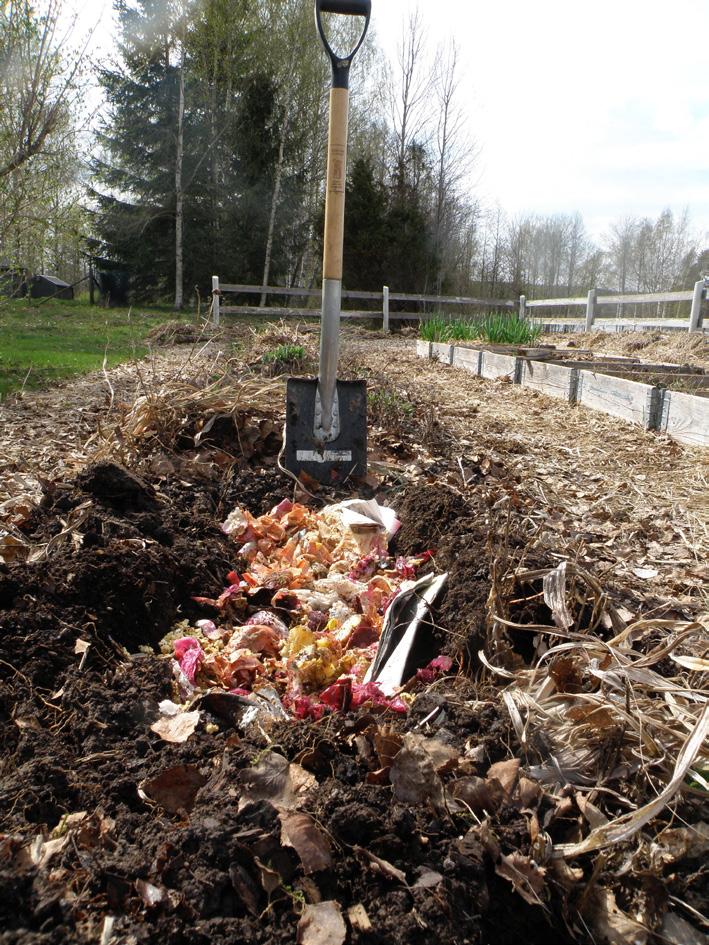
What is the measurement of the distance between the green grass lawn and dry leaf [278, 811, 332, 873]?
2.85 metres

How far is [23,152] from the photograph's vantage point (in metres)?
7.80

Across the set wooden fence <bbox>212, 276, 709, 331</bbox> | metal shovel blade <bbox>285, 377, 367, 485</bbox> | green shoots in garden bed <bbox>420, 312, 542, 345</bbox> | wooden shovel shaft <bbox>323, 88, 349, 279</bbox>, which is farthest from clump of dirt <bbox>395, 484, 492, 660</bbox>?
wooden fence <bbox>212, 276, 709, 331</bbox>

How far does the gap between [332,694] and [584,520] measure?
6.68 ft

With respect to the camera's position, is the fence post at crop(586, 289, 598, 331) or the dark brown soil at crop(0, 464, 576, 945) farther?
the fence post at crop(586, 289, 598, 331)

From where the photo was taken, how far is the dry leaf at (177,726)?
1586 mm

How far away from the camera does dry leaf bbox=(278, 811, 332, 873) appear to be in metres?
1.18

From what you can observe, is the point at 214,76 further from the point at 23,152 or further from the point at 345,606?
the point at 345,606

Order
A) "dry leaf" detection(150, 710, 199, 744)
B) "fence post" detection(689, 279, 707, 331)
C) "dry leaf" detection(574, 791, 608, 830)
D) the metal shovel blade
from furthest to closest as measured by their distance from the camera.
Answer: "fence post" detection(689, 279, 707, 331)
the metal shovel blade
"dry leaf" detection(150, 710, 199, 744)
"dry leaf" detection(574, 791, 608, 830)

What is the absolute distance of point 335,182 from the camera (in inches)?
137

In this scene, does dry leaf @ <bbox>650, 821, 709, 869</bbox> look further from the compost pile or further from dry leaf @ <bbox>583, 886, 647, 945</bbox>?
dry leaf @ <bbox>583, 886, 647, 945</bbox>

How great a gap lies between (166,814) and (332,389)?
260 centimetres

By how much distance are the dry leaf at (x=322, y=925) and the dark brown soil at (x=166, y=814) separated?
2 centimetres

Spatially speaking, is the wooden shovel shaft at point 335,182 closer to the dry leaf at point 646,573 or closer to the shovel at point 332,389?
the shovel at point 332,389

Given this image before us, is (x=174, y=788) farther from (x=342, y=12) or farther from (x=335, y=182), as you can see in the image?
(x=342, y=12)
